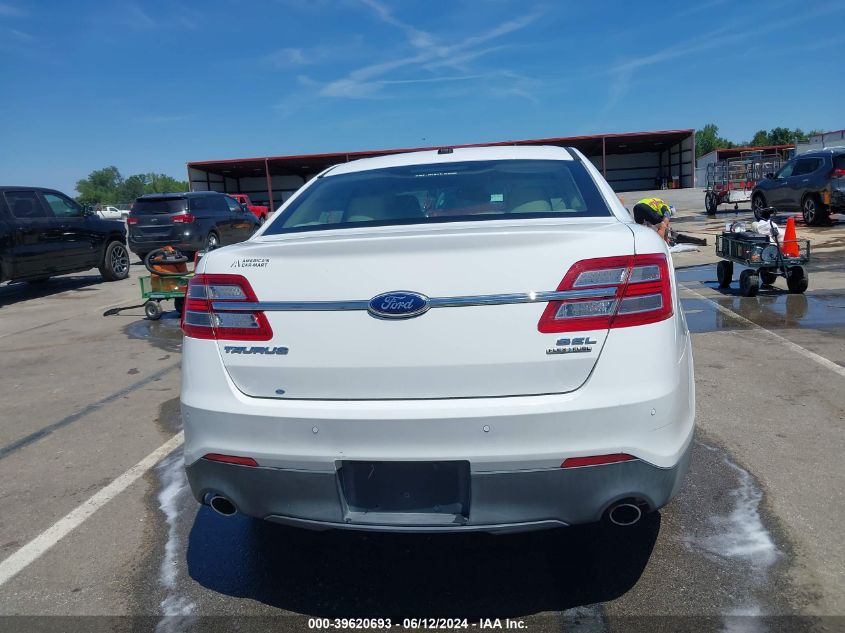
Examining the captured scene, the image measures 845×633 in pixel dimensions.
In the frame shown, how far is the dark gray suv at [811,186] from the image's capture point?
55.7 feet

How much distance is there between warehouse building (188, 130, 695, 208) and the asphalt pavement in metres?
36.1

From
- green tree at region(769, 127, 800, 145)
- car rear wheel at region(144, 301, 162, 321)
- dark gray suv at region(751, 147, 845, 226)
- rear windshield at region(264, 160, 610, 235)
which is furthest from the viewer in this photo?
green tree at region(769, 127, 800, 145)

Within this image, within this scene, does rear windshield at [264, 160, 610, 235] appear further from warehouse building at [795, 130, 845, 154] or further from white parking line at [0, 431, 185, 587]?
warehouse building at [795, 130, 845, 154]

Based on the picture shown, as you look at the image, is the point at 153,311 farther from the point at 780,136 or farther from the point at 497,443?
the point at 780,136

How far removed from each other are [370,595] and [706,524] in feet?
5.06

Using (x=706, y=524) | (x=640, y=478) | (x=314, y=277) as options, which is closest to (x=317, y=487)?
(x=314, y=277)

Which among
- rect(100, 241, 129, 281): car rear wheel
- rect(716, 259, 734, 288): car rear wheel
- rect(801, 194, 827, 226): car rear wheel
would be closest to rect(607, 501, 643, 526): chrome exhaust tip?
rect(716, 259, 734, 288): car rear wheel

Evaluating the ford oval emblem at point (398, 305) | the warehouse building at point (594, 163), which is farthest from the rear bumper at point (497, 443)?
the warehouse building at point (594, 163)

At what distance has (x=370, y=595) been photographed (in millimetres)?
2771

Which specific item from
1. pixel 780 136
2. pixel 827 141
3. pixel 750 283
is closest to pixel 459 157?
pixel 750 283

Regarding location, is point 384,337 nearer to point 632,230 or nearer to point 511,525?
point 511,525

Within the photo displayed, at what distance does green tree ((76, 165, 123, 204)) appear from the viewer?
6043 inches

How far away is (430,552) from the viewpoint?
3.07 m

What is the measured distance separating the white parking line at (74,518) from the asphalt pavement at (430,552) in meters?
0.01
